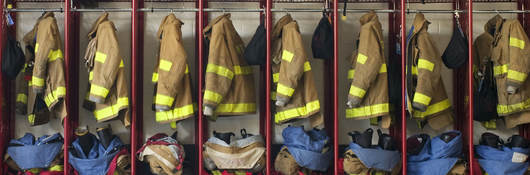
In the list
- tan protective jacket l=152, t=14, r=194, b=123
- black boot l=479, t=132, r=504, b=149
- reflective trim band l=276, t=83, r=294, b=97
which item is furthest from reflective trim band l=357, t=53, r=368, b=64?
tan protective jacket l=152, t=14, r=194, b=123

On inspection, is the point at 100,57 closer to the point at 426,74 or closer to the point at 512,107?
the point at 426,74

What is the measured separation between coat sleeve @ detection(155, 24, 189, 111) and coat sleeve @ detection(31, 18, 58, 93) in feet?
2.83

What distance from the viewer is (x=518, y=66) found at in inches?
163

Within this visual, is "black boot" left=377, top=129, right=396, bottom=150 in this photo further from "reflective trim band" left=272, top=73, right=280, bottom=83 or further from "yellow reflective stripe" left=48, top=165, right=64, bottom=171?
"yellow reflective stripe" left=48, top=165, right=64, bottom=171

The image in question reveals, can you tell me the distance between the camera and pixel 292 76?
4.01 metres

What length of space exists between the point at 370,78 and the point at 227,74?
44.0 inches

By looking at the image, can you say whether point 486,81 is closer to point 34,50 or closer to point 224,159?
point 224,159

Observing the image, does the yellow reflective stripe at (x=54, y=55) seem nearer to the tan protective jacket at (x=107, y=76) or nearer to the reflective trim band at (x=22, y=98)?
the tan protective jacket at (x=107, y=76)

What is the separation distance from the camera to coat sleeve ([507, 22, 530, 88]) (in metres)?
4.12

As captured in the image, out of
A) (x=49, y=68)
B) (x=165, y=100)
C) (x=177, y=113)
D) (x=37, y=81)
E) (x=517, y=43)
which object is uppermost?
(x=517, y=43)

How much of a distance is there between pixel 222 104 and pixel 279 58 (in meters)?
0.60

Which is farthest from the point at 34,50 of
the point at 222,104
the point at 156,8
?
the point at 222,104

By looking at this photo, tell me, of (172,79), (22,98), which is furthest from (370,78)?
(22,98)

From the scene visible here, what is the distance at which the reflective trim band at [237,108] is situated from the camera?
4.27 meters
